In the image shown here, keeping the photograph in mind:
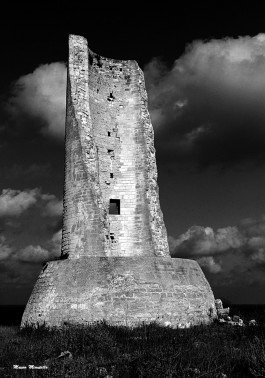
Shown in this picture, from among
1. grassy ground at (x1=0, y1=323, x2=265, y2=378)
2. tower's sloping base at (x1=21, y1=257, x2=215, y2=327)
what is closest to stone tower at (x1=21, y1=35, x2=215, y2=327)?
tower's sloping base at (x1=21, y1=257, x2=215, y2=327)

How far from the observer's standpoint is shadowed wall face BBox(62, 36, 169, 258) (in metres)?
15.1

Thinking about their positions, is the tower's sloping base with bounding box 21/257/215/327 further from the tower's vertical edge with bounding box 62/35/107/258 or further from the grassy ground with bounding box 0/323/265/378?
the tower's vertical edge with bounding box 62/35/107/258

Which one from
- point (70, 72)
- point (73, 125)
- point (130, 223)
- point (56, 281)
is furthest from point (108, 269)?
point (70, 72)

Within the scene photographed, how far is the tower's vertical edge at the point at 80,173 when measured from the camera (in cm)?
1481

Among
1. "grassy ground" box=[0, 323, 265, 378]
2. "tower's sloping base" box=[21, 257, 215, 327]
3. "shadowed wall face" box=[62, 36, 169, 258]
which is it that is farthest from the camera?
"shadowed wall face" box=[62, 36, 169, 258]

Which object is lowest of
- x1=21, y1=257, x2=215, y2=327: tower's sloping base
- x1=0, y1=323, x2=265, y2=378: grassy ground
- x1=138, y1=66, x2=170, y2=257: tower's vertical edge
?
x1=0, y1=323, x2=265, y2=378: grassy ground

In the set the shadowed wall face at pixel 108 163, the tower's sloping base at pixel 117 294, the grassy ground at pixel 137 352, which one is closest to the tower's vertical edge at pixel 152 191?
the shadowed wall face at pixel 108 163

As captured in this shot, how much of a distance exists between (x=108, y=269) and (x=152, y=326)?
A: 220 centimetres

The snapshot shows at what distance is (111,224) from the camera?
16500 mm

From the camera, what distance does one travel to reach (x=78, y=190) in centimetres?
1546

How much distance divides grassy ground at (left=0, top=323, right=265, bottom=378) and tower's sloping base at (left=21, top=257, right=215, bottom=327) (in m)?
0.52

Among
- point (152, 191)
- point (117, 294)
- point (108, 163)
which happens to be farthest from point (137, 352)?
point (108, 163)

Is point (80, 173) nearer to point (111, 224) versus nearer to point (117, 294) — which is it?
point (111, 224)

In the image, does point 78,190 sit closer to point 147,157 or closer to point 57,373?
point 147,157
